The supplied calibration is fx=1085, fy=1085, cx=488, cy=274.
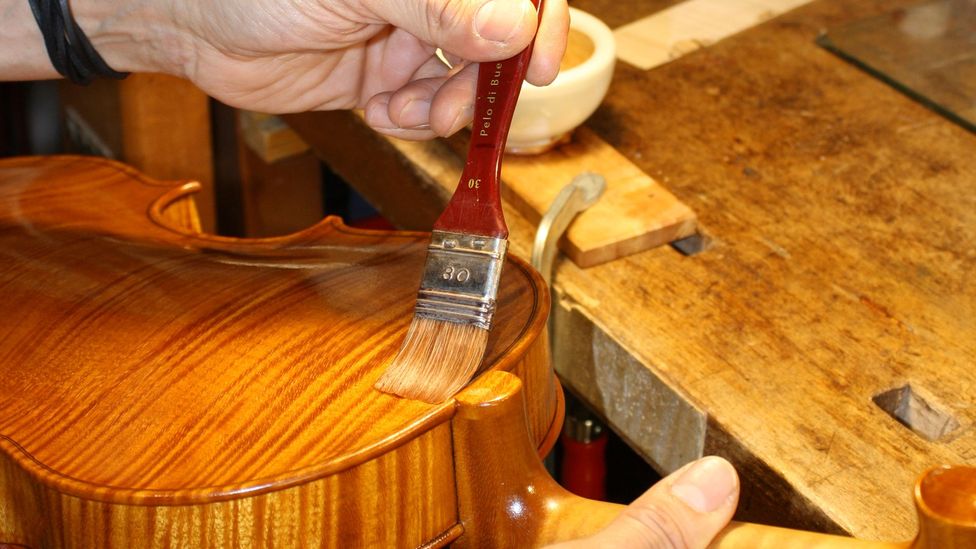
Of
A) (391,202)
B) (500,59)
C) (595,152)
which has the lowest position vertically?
(391,202)

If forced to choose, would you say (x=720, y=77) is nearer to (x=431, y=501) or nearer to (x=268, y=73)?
(x=268, y=73)

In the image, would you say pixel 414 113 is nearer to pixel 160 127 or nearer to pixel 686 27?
pixel 686 27

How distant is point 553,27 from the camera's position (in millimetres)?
870

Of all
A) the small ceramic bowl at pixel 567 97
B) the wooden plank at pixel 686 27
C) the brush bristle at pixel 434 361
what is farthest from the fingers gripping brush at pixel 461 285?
the wooden plank at pixel 686 27

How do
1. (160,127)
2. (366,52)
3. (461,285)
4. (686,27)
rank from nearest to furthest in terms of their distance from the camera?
(461,285)
(366,52)
(686,27)
(160,127)

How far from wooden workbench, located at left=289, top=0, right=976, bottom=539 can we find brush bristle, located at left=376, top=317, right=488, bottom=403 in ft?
0.72

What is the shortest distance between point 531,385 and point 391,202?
0.52 meters

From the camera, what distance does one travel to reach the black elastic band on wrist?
1.02m

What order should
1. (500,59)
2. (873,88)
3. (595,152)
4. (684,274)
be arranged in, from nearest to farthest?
1. (500,59)
2. (684,274)
3. (595,152)
4. (873,88)

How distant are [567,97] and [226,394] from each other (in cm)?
50

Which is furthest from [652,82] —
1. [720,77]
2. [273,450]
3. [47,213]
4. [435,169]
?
[273,450]

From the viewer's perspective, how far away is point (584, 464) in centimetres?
115

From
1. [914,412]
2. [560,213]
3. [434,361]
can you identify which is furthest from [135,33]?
[914,412]

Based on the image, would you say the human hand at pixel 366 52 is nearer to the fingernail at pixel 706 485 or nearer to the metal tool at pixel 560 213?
the metal tool at pixel 560 213
